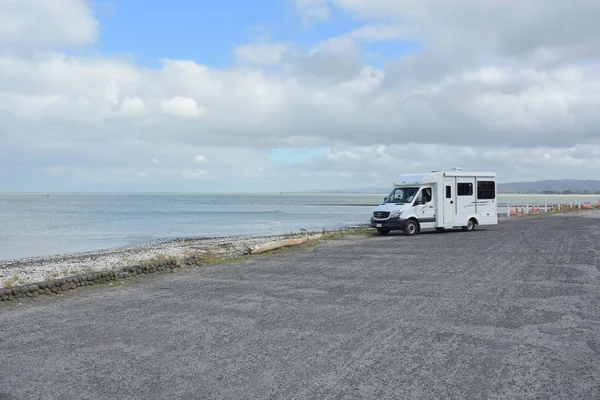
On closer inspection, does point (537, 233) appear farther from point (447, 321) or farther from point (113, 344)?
point (113, 344)

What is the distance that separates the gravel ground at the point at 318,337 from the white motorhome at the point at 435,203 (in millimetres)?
10716

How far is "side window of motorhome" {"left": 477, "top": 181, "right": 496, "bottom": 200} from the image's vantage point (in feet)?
83.6

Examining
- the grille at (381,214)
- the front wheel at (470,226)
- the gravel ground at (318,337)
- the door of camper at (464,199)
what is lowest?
the gravel ground at (318,337)

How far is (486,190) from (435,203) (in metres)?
3.17

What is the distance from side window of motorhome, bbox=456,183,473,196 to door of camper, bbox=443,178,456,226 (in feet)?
1.12

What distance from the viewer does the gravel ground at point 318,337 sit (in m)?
5.32

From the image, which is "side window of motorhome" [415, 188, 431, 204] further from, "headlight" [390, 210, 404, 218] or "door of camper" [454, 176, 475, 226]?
"door of camper" [454, 176, 475, 226]

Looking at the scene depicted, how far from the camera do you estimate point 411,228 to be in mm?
23859

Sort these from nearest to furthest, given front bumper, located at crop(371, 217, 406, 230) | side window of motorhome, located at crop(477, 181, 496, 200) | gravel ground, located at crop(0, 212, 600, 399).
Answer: gravel ground, located at crop(0, 212, 600, 399) → front bumper, located at crop(371, 217, 406, 230) → side window of motorhome, located at crop(477, 181, 496, 200)

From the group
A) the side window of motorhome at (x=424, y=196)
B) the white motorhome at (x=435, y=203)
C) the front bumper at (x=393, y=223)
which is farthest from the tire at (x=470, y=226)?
the front bumper at (x=393, y=223)

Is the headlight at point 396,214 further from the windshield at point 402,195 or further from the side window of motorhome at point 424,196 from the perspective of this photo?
the side window of motorhome at point 424,196

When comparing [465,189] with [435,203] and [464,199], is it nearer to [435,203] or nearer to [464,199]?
[464,199]

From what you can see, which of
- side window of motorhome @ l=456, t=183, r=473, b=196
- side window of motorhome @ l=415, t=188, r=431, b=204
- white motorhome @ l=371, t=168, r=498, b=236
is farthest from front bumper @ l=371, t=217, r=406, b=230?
side window of motorhome @ l=456, t=183, r=473, b=196

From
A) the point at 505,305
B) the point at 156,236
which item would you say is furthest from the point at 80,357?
the point at 156,236
